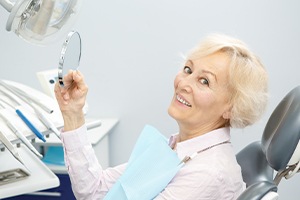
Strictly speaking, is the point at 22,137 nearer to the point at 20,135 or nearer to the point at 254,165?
the point at 20,135

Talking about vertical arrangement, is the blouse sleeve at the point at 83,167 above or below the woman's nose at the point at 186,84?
below

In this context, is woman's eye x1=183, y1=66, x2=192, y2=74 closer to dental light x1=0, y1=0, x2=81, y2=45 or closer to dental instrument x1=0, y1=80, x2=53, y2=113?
dental light x1=0, y1=0, x2=81, y2=45

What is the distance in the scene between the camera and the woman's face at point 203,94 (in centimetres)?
117

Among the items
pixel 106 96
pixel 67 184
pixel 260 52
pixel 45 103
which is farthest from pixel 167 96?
pixel 45 103

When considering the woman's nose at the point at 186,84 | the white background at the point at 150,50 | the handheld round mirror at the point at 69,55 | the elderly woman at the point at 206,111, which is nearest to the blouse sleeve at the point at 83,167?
the elderly woman at the point at 206,111

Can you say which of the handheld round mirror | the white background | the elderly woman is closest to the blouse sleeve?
the elderly woman

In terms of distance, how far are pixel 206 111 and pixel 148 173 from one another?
0.71 ft

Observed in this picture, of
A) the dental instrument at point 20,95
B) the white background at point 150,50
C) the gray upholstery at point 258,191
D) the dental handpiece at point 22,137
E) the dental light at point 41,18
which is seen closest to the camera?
the gray upholstery at point 258,191

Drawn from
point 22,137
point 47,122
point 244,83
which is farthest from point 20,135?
point 244,83

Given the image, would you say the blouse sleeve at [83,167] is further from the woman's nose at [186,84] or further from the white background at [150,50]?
the white background at [150,50]

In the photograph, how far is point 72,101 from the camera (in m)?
1.18

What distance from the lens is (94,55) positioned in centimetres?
216

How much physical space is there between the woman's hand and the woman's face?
8.9 inches

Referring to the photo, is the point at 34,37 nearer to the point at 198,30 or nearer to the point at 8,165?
the point at 8,165
